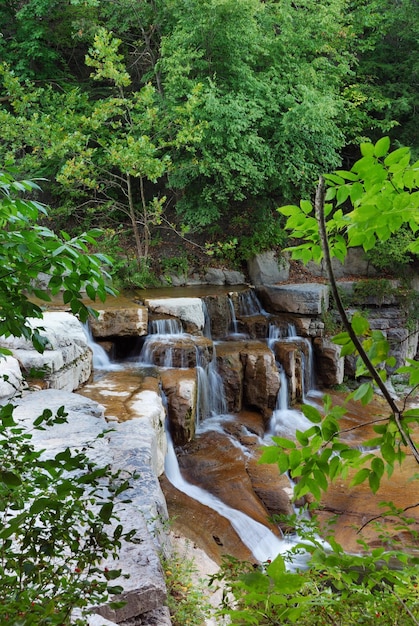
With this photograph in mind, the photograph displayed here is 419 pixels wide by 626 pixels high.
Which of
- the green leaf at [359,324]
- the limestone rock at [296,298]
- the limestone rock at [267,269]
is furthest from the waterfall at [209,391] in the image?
the green leaf at [359,324]

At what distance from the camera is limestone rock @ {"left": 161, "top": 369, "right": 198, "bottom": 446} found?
718cm

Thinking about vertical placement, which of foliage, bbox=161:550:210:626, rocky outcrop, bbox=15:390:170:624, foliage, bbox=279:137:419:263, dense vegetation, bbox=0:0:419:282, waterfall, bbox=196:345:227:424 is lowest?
foliage, bbox=161:550:210:626

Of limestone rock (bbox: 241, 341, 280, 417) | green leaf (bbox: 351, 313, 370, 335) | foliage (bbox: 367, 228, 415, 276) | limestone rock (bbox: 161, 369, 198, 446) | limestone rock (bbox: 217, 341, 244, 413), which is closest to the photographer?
green leaf (bbox: 351, 313, 370, 335)

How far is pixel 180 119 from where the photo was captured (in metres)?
10.7

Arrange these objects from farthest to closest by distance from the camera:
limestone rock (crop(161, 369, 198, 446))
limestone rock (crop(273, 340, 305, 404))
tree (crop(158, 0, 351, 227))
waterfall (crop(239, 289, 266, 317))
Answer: waterfall (crop(239, 289, 266, 317)) < tree (crop(158, 0, 351, 227)) < limestone rock (crop(273, 340, 305, 404)) < limestone rock (crop(161, 369, 198, 446))

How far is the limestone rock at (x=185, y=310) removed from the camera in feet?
30.9

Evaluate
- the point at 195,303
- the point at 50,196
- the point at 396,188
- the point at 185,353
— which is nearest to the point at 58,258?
the point at 396,188

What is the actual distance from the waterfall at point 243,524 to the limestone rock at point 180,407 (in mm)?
562

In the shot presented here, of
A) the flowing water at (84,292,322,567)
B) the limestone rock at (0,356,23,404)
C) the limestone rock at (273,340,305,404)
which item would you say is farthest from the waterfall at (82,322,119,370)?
the limestone rock at (273,340,305,404)

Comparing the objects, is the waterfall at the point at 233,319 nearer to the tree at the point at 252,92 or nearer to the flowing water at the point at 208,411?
the flowing water at the point at 208,411

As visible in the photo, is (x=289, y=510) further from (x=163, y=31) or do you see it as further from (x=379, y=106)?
(x=163, y=31)

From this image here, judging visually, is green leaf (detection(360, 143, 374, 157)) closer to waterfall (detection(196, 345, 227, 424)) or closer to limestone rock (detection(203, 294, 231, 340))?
waterfall (detection(196, 345, 227, 424))

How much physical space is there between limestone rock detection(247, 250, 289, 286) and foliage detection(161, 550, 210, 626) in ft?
31.2

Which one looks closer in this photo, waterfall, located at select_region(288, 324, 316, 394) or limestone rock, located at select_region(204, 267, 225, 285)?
waterfall, located at select_region(288, 324, 316, 394)
